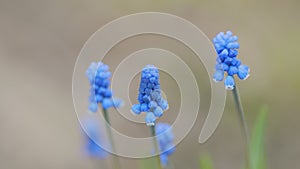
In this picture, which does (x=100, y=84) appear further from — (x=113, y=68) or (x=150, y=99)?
(x=113, y=68)

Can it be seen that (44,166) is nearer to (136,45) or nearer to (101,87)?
(136,45)

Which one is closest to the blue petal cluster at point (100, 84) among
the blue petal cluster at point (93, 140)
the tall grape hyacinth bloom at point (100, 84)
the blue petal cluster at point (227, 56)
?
the tall grape hyacinth bloom at point (100, 84)

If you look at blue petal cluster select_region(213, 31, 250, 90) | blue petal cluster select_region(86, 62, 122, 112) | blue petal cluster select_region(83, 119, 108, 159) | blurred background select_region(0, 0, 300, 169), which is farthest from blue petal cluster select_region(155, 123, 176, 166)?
blurred background select_region(0, 0, 300, 169)

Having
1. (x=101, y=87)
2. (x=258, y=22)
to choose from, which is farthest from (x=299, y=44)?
(x=101, y=87)

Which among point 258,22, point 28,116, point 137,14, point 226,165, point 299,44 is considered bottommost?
point 226,165

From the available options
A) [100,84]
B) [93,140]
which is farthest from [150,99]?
[93,140]

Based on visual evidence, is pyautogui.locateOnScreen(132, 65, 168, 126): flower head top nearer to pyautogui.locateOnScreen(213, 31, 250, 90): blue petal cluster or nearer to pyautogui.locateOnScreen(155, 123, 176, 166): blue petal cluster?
pyautogui.locateOnScreen(213, 31, 250, 90): blue petal cluster
